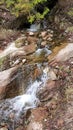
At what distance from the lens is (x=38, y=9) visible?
419 inches

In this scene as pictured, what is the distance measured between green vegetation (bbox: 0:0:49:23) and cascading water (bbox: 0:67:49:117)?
10.8 ft

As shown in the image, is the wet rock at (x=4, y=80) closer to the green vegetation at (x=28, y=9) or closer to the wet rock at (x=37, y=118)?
the wet rock at (x=37, y=118)

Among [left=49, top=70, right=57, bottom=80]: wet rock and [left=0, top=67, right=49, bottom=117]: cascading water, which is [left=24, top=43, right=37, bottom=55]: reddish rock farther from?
[left=49, top=70, right=57, bottom=80]: wet rock

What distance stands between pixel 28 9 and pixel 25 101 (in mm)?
4188

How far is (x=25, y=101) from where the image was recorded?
6.83 metres

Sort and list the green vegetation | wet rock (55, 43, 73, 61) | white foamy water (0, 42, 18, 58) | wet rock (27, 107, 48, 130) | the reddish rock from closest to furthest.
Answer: wet rock (27, 107, 48, 130) < wet rock (55, 43, 73, 61) < the reddish rock < white foamy water (0, 42, 18, 58) < the green vegetation

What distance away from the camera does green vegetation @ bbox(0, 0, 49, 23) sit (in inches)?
372

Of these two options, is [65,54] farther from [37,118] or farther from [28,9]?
[28,9]

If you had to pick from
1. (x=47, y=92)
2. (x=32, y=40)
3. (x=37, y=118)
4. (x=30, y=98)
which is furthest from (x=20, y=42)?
(x=37, y=118)

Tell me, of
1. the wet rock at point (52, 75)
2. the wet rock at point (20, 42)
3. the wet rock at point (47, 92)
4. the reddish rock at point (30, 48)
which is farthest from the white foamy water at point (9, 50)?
the wet rock at point (47, 92)

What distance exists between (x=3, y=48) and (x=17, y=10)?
1.80m

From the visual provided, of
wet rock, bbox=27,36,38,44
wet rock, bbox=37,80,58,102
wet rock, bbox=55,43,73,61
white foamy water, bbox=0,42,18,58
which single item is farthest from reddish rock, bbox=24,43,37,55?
wet rock, bbox=37,80,58,102

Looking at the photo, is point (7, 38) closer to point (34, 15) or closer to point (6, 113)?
point (34, 15)

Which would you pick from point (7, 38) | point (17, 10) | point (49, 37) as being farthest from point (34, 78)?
point (17, 10)
